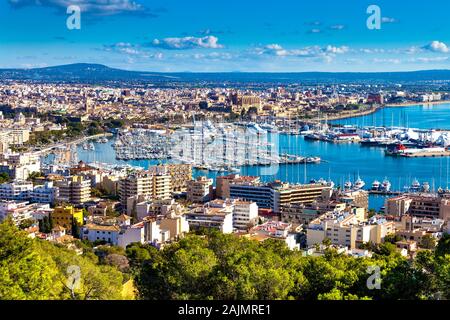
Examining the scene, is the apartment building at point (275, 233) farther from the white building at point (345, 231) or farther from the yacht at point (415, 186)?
the yacht at point (415, 186)

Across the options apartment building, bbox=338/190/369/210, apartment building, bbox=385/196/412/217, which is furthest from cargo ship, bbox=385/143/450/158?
apartment building, bbox=385/196/412/217

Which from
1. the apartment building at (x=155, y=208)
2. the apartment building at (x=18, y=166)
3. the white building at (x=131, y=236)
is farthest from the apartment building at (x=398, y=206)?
the apartment building at (x=18, y=166)

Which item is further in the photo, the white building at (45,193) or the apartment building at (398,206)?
the white building at (45,193)

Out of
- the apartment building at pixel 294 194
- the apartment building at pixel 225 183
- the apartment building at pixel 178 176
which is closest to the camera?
the apartment building at pixel 294 194

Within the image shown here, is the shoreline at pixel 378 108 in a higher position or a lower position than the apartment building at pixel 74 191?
higher

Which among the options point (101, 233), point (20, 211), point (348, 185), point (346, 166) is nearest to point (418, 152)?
point (346, 166)

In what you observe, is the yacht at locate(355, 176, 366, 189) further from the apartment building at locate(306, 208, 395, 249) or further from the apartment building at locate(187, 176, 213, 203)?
the apartment building at locate(306, 208, 395, 249)

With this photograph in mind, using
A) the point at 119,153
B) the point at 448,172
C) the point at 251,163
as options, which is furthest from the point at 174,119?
the point at 448,172
